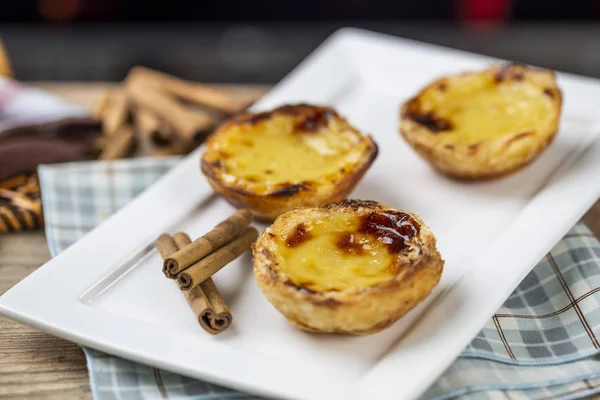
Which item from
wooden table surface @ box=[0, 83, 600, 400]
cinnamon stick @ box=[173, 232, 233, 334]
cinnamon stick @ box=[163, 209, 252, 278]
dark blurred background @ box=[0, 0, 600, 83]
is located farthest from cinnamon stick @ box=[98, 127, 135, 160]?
dark blurred background @ box=[0, 0, 600, 83]

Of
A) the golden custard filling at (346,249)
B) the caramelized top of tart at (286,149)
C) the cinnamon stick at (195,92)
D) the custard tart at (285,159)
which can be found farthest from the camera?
the cinnamon stick at (195,92)

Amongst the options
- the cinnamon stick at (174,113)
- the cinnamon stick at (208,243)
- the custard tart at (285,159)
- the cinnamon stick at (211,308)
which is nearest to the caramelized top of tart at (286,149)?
the custard tart at (285,159)

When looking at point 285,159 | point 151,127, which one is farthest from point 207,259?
point 151,127

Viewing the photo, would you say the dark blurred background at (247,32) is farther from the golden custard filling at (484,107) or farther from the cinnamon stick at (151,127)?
the golden custard filling at (484,107)

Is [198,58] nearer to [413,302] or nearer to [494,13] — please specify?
[494,13]

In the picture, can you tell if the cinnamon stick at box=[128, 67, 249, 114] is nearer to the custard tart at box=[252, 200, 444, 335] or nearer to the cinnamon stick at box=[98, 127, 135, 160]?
the cinnamon stick at box=[98, 127, 135, 160]

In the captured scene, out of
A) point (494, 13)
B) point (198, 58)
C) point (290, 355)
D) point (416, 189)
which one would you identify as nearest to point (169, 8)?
point (198, 58)

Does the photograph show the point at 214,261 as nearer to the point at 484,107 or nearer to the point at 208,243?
the point at 208,243
